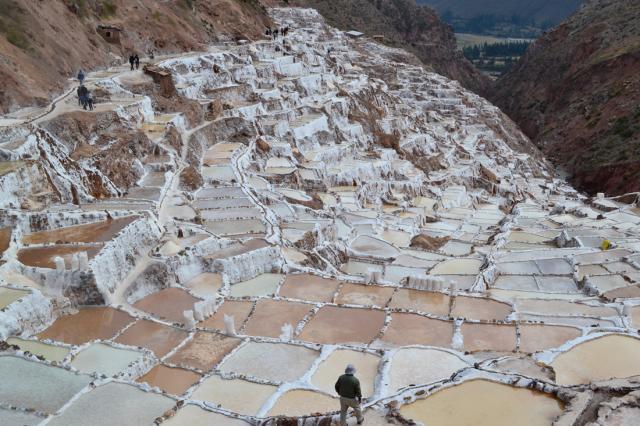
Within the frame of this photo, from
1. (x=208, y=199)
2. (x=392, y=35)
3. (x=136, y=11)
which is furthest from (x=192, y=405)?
(x=392, y=35)

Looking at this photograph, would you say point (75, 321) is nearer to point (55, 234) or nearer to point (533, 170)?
point (55, 234)

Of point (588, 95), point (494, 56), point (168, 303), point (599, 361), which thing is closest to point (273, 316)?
point (168, 303)

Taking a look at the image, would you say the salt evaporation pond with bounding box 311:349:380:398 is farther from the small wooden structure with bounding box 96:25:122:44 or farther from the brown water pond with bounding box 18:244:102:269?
the small wooden structure with bounding box 96:25:122:44

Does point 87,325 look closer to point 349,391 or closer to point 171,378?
point 171,378

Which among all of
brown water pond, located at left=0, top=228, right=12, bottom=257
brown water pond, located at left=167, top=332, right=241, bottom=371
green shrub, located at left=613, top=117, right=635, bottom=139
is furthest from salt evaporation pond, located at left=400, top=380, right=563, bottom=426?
green shrub, located at left=613, top=117, right=635, bottom=139

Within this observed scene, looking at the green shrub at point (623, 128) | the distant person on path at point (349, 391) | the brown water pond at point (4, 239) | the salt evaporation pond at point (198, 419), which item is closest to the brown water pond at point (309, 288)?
the salt evaporation pond at point (198, 419)

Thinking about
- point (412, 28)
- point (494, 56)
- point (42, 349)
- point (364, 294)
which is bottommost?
point (364, 294)

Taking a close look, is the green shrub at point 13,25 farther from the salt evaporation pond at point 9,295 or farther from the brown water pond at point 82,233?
the salt evaporation pond at point 9,295
